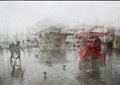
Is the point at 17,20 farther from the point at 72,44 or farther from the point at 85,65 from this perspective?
the point at 85,65

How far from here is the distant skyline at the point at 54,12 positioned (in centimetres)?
362

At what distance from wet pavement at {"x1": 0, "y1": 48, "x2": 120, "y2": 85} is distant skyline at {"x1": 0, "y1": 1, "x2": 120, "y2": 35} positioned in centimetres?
44

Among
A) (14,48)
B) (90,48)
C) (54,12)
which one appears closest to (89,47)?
(90,48)

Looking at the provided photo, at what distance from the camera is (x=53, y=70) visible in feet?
12.0

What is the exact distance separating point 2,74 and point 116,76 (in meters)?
1.78

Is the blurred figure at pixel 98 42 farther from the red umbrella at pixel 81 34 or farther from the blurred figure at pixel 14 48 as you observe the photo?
the blurred figure at pixel 14 48

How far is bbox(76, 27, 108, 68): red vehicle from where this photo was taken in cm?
372

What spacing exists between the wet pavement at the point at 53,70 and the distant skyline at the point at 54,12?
0.44 m

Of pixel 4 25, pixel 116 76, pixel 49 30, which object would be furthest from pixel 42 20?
pixel 116 76

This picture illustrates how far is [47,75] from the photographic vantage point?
364 centimetres

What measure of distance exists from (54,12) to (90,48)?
806 mm

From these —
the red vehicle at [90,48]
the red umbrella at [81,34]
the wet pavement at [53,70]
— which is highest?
the red umbrella at [81,34]

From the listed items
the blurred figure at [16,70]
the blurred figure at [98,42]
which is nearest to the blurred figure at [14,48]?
the blurred figure at [16,70]

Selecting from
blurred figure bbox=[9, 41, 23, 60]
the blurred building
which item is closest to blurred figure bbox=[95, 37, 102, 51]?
the blurred building
